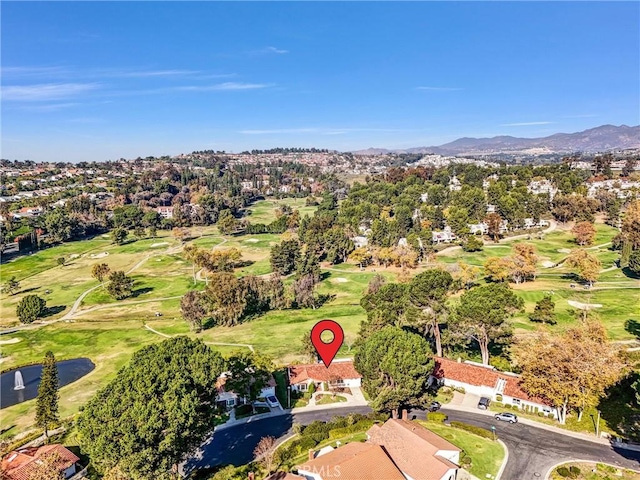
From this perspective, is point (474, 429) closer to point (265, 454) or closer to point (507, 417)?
point (507, 417)

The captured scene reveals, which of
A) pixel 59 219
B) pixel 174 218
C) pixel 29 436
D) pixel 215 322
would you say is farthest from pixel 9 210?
pixel 29 436

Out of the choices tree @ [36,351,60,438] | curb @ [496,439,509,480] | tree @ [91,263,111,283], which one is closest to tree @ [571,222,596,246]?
curb @ [496,439,509,480]

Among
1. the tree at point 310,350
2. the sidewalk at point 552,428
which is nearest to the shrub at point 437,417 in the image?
the sidewalk at point 552,428

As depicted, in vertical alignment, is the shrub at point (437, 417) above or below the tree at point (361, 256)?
below

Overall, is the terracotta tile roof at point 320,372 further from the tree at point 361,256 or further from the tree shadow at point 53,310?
the tree at point 361,256

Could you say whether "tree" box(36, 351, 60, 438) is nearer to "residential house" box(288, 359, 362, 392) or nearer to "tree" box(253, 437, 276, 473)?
"tree" box(253, 437, 276, 473)

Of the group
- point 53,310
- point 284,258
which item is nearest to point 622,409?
point 284,258
